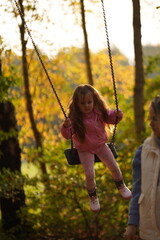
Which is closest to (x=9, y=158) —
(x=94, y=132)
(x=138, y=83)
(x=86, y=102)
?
(x=138, y=83)

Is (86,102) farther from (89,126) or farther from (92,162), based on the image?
(92,162)

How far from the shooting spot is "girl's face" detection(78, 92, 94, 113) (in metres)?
3.28

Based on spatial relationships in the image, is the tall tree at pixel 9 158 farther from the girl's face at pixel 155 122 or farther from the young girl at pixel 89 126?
the girl's face at pixel 155 122

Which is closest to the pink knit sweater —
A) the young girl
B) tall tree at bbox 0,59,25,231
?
the young girl

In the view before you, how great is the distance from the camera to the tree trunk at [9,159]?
24.1 ft

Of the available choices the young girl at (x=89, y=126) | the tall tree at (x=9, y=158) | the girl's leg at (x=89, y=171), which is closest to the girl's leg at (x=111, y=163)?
the young girl at (x=89, y=126)

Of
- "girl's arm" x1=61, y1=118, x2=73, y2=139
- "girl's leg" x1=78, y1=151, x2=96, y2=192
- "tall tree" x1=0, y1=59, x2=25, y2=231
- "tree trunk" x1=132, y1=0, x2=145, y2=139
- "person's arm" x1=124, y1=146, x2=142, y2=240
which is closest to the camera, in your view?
"person's arm" x1=124, y1=146, x2=142, y2=240

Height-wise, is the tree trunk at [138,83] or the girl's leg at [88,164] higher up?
the tree trunk at [138,83]

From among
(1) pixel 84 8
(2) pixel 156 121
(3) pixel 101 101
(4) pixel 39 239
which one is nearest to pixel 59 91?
(1) pixel 84 8

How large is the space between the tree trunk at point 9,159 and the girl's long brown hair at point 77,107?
401cm

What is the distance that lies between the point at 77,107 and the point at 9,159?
4.46 m

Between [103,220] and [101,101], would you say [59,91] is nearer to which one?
[103,220]

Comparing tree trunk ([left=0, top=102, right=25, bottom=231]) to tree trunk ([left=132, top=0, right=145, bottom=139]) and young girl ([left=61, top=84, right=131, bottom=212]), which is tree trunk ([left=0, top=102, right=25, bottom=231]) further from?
young girl ([left=61, top=84, right=131, bottom=212])

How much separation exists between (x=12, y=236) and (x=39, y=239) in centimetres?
50
